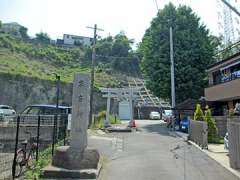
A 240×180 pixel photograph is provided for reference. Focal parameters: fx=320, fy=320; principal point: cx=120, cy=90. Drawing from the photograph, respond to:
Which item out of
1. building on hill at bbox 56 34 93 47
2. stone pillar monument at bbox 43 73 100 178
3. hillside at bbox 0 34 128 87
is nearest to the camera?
stone pillar monument at bbox 43 73 100 178

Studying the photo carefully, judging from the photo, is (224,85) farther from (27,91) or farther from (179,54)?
(27,91)

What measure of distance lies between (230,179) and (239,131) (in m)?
1.57

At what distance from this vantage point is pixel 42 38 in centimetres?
8506

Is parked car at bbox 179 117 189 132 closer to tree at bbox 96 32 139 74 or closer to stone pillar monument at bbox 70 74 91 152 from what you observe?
stone pillar monument at bbox 70 74 91 152

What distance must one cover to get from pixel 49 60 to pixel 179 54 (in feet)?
130

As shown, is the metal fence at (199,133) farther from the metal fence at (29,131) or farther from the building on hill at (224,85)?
the building on hill at (224,85)

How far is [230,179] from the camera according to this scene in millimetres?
8648

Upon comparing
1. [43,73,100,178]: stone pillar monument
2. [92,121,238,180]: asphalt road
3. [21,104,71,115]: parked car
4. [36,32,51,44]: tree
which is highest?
[36,32,51,44]: tree

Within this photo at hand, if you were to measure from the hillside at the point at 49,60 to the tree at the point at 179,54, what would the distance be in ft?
70.5

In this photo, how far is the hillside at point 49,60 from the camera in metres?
55.7

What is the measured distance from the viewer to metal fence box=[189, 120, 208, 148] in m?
14.8

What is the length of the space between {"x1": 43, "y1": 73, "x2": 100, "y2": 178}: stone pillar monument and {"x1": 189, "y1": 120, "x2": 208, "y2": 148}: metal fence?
679 centimetres

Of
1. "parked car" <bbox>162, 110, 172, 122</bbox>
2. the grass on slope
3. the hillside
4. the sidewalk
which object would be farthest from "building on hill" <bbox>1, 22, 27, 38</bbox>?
the sidewalk

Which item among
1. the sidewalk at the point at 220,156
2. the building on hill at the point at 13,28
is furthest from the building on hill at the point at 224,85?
the building on hill at the point at 13,28
